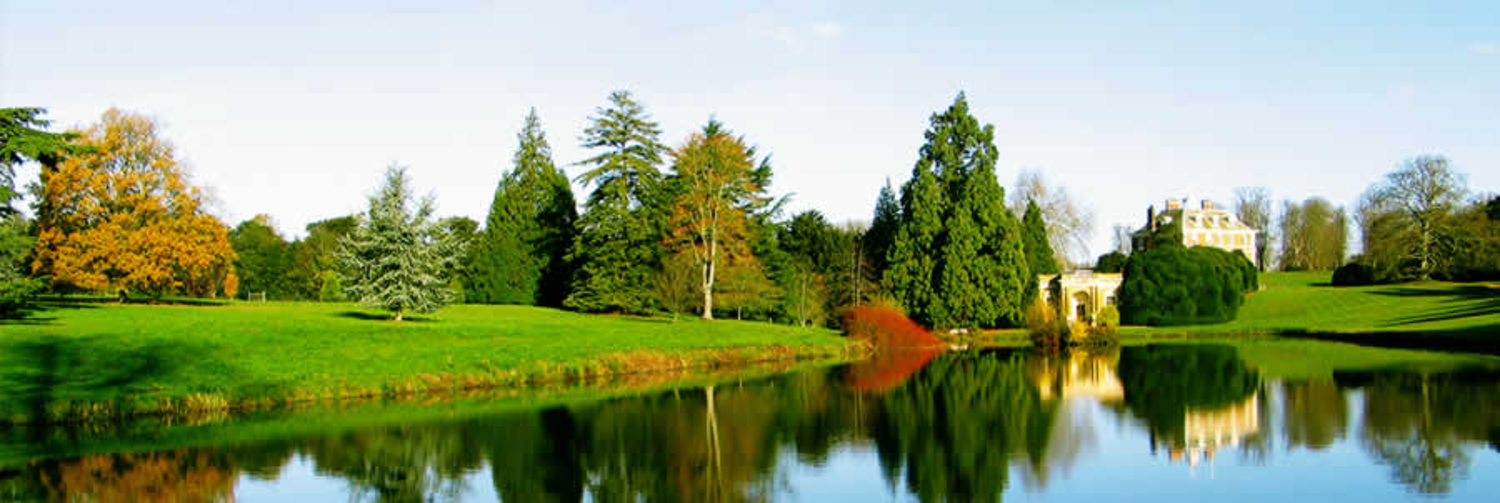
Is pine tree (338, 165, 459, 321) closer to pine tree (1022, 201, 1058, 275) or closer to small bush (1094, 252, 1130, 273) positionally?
pine tree (1022, 201, 1058, 275)

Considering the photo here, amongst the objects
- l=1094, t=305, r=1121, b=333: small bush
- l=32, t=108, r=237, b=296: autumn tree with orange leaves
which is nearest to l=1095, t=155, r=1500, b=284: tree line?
l=1094, t=305, r=1121, b=333: small bush

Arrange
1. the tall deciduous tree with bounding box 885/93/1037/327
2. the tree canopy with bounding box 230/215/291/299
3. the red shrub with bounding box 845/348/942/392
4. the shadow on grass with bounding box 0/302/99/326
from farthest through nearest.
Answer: the tree canopy with bounding box 230/215/291/299 → the tall deciduous tree with bounding box 885/93/1037/327 → the red shrub with bounding box 845/348/942/392 → the shadow on grass with bounding box 0/302/99/326

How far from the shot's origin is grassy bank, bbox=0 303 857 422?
18859mm

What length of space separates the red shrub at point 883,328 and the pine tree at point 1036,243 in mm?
13647

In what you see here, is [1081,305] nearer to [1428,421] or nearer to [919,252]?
[919,252]

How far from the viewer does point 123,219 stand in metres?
30.2

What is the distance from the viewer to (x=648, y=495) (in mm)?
12219

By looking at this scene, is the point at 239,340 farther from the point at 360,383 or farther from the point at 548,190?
the point at 548,190

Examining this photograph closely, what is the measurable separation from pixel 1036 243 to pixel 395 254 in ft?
120

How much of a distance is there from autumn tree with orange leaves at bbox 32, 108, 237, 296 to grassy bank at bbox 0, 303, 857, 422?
1.21 metres

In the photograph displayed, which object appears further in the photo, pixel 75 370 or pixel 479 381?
pixel 479 381

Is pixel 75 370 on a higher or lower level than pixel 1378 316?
lower

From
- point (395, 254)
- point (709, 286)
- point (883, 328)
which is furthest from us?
point (883, 328)

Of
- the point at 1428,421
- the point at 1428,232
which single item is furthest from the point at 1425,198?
the point at 1428,421
